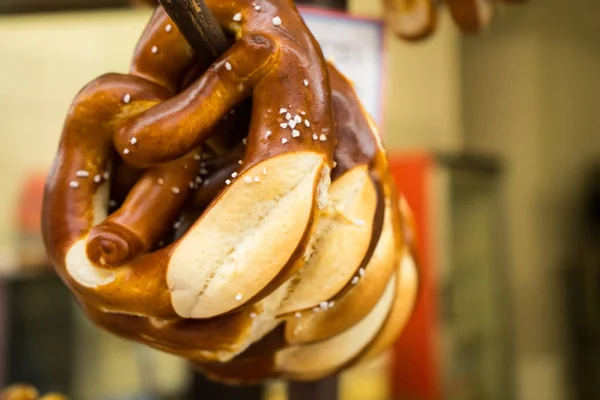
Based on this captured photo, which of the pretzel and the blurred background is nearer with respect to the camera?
the pretzel

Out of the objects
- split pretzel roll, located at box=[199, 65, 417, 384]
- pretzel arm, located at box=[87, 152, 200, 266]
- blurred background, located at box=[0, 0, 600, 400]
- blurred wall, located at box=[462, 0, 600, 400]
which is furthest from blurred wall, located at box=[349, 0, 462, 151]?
pretzel arm, located at box=[87, 152, 200, 266]

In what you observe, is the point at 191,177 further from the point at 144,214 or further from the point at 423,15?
the point at 423,15

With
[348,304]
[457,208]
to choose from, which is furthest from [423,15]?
[457,208]

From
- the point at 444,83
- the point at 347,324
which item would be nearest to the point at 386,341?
the point at 347,324

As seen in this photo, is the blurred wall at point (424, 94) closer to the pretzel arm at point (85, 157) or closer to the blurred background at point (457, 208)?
the blurred background at point (457, 208)

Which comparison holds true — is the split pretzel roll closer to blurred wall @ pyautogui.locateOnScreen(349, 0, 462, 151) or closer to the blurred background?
the blurred background

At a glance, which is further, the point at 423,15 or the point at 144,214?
the point at 423,15
